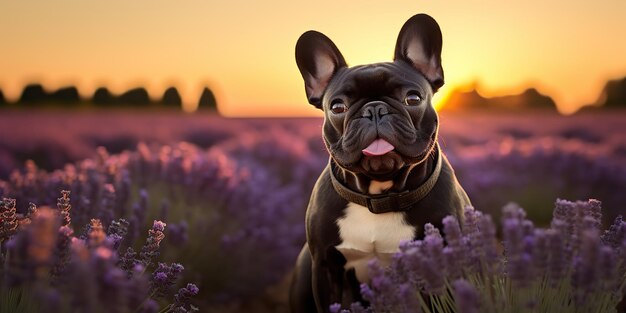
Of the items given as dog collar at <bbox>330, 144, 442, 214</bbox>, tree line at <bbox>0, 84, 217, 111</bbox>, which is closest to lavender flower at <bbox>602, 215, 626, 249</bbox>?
dog collar at <bbox>330, 144, 442, 214</bbox>

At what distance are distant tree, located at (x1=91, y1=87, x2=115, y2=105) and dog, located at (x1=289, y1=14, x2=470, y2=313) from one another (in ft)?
80.0

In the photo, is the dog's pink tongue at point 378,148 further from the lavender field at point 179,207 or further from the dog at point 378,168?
the lavender field at point 179,207

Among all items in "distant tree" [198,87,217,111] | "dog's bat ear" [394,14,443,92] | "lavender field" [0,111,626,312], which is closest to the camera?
"lavender field" [0,111,626,312]

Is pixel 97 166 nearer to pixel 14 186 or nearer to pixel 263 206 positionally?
pixel 14 186

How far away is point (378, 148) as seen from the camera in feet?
9.27

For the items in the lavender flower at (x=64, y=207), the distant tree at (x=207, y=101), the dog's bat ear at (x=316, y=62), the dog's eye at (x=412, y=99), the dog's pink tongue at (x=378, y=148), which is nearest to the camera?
the lavender flower at (x=64, y=207)

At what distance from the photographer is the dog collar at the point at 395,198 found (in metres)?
2.98

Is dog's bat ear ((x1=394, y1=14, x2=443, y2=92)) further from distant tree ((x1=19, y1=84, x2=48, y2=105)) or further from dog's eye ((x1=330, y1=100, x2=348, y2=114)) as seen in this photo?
distant tree ((x1=19, y1=84, x2=48, y2=105))

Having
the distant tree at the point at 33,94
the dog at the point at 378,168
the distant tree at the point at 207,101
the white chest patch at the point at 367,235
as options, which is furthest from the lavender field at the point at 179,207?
the distant tree at the point at 207,101

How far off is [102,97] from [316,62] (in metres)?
25.2

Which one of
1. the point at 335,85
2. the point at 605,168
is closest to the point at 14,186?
the point at 335,85

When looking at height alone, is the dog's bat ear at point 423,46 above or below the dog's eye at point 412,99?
above

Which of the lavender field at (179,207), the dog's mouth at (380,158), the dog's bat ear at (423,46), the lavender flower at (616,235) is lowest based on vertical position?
the lavender field at (179,207)

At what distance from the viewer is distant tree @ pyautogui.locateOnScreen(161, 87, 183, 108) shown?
2688 cm
